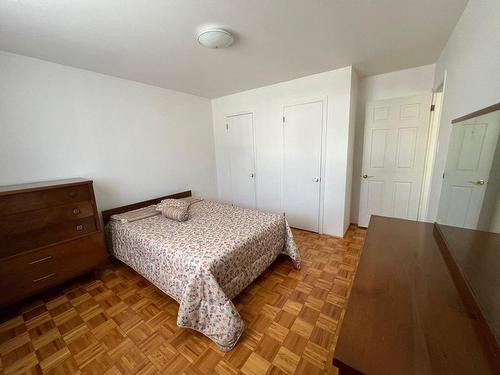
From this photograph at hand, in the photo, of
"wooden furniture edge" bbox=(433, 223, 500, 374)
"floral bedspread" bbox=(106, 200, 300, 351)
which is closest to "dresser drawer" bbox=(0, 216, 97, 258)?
"floral bedspread" bbox=(106, 200, 300, 351)

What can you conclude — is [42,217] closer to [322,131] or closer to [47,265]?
[47,265]

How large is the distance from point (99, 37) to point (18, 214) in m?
1.62

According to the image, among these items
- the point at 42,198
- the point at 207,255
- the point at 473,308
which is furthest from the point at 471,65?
the point at 42,198

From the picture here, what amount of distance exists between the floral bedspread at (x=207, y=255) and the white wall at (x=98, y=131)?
2.44 feet

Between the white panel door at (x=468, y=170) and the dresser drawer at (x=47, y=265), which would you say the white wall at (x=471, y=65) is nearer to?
the white panel door at (x=468, y=170)

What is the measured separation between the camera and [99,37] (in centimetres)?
166

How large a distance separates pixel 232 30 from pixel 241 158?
2214 mm

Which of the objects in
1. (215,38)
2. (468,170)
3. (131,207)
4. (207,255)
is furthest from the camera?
(131,207)

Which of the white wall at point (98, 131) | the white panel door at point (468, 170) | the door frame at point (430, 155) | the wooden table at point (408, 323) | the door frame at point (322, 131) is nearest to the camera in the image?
the wooden table at point (408, 323)

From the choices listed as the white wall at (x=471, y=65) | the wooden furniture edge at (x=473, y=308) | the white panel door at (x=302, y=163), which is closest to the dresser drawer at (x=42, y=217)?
the white panel door at (x=302, y=163)

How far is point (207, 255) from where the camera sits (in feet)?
5.09

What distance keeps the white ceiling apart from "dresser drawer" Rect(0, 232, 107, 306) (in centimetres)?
181

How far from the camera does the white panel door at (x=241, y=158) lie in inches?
139

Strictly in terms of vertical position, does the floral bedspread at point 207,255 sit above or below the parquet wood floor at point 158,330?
above
